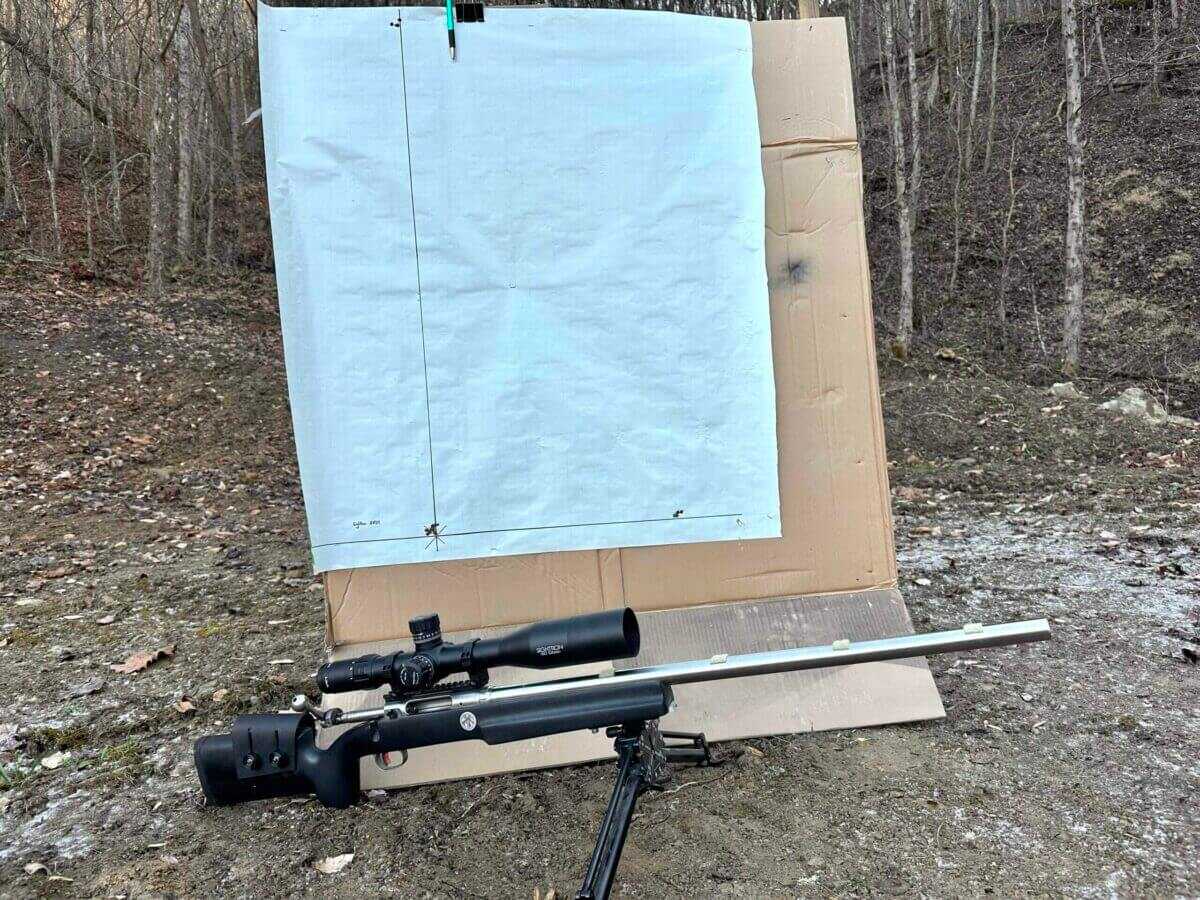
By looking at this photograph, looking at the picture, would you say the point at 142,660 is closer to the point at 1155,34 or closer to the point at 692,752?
the point at 692,752

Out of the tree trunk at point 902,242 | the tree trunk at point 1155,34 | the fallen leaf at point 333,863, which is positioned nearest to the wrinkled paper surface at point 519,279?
the fallen leaf at point 333,863

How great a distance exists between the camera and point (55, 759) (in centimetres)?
267

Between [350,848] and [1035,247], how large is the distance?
14.8 meters

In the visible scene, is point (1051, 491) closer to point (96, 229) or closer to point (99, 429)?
point (99, 429)

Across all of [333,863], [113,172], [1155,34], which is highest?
[1155,34]

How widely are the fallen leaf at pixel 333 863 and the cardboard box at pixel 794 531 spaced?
2.10 ft

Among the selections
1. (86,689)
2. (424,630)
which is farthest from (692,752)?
(86,689)

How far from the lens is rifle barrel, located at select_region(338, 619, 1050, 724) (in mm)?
1798

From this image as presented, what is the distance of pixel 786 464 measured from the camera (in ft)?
9.32

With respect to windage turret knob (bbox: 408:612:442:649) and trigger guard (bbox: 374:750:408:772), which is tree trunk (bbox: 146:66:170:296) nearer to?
trigger guard (bbox: 374:750:408:772)

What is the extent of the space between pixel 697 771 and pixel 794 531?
0.87 meters

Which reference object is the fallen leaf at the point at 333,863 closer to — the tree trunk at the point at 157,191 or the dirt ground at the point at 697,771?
the dirt ground at the point at 697,771

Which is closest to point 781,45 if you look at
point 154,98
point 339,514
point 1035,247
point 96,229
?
point 339,514

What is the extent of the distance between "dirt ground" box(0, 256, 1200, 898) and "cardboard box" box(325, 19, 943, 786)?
40 centimetres
